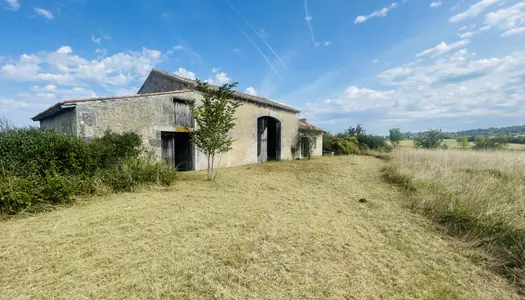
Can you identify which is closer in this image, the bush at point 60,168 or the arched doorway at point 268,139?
the bush at point 60,168

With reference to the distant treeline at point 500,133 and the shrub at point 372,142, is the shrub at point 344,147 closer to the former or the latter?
the shrub at point 372,142

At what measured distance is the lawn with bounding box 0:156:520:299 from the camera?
236cm

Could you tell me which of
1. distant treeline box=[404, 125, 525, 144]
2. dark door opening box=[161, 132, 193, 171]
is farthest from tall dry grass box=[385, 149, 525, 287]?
distant treeline box=[404, 125, 525, 144]

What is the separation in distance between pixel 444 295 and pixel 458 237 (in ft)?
6.93

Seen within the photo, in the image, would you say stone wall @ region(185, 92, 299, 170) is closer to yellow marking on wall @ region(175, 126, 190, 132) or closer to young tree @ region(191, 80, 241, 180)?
yellow marking on wall @ region(175, 126, 190, 132)

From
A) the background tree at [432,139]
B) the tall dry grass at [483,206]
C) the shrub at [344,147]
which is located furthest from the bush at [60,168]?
the background tree at [432,139]

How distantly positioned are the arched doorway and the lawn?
9232mm

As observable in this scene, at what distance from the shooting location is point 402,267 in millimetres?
2869

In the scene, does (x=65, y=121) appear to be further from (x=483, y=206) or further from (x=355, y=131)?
(x=355, y=131)

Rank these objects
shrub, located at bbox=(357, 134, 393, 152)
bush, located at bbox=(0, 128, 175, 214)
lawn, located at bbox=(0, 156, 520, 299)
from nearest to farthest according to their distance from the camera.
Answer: lawn, located at bbox=(0, 156, 520, 299) < bush, located at bbox=(0, 128, 175, 214) < shrub, located at bbox=(357, 134, 393, 152)

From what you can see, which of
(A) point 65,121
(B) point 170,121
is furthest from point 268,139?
(A) point 65,121

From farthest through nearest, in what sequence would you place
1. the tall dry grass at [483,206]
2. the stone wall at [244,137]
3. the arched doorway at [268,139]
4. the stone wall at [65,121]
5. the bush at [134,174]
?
the arched doorway at [268,139] < the stone wall at [244,137] < the stone wall at [65,121] < the bush at [134,174] < the tall dry grass at [483,206]

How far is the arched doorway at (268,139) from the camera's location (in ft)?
46.6

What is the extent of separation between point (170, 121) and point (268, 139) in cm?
867
